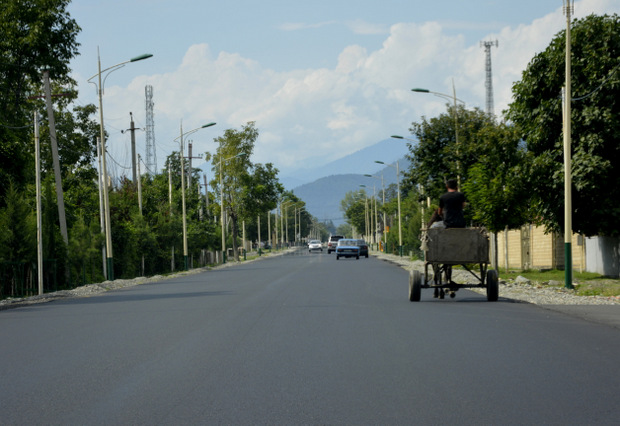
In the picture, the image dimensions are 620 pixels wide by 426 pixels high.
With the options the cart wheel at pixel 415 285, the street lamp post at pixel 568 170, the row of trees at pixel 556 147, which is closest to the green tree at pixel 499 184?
the row of trees at pixel 556 147

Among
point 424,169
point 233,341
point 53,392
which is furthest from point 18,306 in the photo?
point 424,169

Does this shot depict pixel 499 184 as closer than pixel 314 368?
No

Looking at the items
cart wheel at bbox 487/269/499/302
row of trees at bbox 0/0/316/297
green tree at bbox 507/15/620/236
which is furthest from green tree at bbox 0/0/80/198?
cart wheel at bbox 487/269/499/302

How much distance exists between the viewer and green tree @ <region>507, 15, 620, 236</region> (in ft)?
92.0

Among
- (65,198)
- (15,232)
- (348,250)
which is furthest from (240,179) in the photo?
Result: (15,232)

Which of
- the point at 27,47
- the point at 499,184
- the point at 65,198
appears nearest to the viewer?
the point at 499,184

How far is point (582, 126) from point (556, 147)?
1330 mm

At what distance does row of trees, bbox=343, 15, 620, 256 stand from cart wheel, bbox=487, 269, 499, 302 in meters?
10.5

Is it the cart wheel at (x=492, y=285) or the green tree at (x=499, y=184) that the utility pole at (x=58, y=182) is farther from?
the cart wheel at (x=492, y=285)

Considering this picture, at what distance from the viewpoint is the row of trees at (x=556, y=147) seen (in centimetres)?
2817

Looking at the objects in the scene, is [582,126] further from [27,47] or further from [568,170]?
[27,47]

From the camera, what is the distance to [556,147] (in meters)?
29.8

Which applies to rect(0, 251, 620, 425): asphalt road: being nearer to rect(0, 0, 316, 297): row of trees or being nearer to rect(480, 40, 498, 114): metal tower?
rect(0, 0, 316, 297): row of trees

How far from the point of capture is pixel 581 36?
1169 inches
